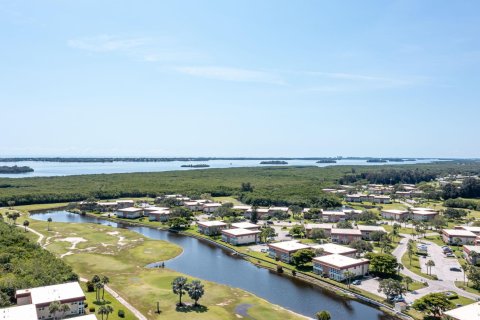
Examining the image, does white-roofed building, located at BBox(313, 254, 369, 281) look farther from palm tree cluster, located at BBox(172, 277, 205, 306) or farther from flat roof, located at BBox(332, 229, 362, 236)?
palm tree cluster, located at BBox(172, 277, 205, 306)

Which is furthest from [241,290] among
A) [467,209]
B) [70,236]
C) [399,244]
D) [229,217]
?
[467,209]

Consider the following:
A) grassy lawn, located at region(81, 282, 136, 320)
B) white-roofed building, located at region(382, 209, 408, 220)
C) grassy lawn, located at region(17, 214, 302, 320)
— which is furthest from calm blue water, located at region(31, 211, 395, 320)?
white-roofed building, located at region(382, 209, 408, 220)

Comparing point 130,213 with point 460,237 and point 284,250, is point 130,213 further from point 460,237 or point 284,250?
point 460,237

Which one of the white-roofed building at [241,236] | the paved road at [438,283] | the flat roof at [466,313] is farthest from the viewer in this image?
the white-roofed building at [241,236]

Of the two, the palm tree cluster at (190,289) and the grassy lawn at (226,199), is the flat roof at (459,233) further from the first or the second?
the grassy lawn at (226,199)

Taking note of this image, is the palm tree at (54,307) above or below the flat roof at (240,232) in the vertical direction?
above

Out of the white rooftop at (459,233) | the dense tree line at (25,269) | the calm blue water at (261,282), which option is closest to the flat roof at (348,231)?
the white rooftop at (459,233)

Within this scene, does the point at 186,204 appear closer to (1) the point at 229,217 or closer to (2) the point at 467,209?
(1) the point at 229,217

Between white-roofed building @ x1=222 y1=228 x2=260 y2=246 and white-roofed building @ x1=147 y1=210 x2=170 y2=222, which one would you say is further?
white-roofed building @ x1=147 y1=210 x2=170 y2=222
